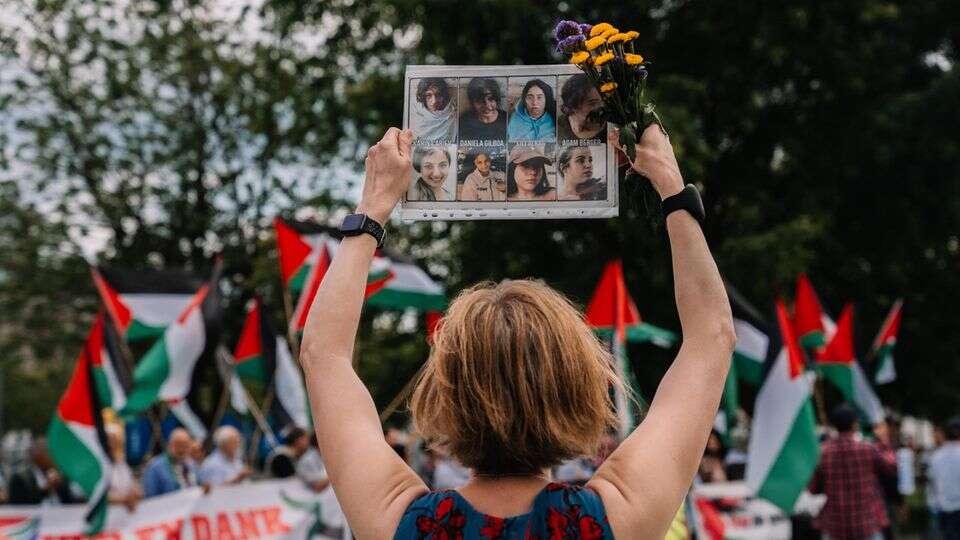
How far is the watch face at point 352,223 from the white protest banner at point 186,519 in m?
7.76

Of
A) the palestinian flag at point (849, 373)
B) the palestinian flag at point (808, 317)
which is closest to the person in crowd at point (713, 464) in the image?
the palestinian flag at point (849, 373)

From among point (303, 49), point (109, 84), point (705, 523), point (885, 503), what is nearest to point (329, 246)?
point (705, 523)

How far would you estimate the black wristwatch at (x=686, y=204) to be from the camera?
2162 millimetres

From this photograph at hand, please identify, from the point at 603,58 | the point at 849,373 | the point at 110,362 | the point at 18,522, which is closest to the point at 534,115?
the point at 603,58

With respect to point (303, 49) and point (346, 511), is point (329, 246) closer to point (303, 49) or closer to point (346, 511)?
point (346, 511)

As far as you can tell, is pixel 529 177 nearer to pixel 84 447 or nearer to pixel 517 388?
pixel 517 388

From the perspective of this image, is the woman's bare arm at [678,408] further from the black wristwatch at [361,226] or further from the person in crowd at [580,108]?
the black wristwatch at [361,226]

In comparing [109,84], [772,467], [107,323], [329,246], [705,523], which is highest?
[109,84]

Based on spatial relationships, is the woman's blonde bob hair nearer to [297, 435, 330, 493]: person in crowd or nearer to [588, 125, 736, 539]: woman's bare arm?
[588, 125, 736, 539]: woman's bare arm

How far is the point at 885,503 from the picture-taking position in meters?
10.5

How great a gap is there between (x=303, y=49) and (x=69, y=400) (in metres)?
13.5

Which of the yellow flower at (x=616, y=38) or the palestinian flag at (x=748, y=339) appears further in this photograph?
the palestinian flag at (x=748, y=339)

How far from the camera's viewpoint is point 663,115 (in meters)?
16.7

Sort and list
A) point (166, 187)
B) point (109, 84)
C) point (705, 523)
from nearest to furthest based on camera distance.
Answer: point (705, 523), point (109, 84), point (166, 187)
